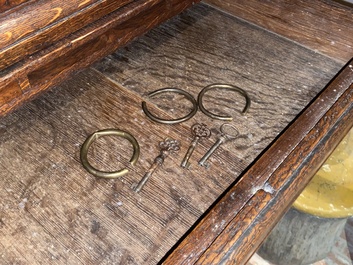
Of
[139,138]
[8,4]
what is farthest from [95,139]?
[8,4]

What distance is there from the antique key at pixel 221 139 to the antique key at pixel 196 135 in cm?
3

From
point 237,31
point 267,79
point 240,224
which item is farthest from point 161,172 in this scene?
point 237,31

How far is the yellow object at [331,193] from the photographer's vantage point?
129cm

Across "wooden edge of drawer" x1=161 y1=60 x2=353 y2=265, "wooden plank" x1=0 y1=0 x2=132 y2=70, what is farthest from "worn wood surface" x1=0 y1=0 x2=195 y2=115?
"wooden edge of drawer" x1=161 y1=60 x2=353 y2=265

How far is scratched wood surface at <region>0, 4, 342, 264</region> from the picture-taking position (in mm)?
727

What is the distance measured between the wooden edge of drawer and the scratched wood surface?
0.13 feet

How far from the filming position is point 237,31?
1.20m

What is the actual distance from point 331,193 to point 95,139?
764mm

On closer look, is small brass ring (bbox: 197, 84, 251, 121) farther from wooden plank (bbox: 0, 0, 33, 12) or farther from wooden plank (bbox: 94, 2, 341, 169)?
wooden plank (bbox: 0, 0, 33, 12)

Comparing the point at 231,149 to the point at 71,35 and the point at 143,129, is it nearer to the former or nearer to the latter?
the point at 143,129

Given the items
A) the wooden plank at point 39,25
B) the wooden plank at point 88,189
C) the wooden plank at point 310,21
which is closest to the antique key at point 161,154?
the wooden plank at point 88,189

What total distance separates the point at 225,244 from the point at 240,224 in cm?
4

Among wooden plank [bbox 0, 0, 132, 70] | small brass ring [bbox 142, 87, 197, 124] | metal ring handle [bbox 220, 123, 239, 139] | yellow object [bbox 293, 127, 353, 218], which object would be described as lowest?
yellow object [bbox 293, 127, 353, 218]

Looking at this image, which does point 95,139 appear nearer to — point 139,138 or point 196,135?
point 139,138
